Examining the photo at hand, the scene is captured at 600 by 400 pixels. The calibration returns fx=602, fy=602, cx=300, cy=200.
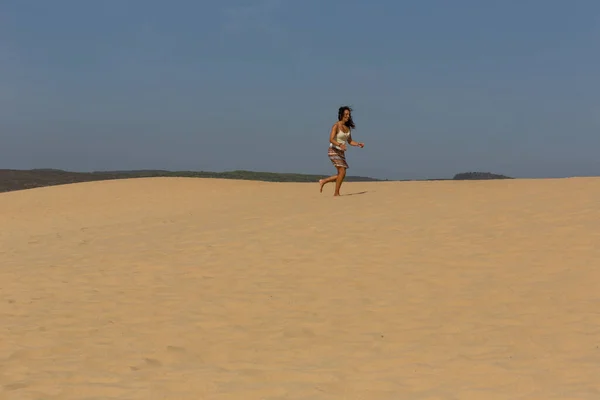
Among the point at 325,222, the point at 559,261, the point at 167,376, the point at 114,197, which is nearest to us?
the point at 167,376

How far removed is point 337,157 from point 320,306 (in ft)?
25.4

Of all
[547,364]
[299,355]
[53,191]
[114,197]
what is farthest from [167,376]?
[53,191]

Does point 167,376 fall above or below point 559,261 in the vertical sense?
below

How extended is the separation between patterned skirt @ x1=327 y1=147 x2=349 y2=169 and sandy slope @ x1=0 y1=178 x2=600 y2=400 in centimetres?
111

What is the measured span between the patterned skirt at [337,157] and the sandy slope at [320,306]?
1114 mm

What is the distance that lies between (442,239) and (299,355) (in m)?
5.54

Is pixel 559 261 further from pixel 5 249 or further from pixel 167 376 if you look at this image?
pixel 5 249

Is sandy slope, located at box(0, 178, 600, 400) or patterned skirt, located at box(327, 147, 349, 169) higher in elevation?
patterned skirt, located at box(327, 147, 349, 169)

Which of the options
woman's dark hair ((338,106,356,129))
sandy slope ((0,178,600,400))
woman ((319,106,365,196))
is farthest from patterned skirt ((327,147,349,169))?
sandy slope ((0,178,600,400))

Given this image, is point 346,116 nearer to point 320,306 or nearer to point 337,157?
point 337,157

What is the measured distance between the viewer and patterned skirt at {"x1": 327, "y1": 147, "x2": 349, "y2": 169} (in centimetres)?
1450

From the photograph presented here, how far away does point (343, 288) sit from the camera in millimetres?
7914

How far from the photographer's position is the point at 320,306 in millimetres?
7172

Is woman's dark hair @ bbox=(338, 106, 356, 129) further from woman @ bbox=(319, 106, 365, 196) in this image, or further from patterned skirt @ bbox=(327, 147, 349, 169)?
patterned skirt @ bbox=(327, 147, 349, 169)
